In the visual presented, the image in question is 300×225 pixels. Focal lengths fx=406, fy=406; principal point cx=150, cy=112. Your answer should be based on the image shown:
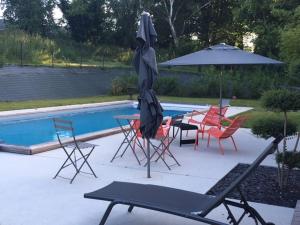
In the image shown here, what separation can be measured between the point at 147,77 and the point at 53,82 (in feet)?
46.7

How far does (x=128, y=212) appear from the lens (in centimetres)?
412

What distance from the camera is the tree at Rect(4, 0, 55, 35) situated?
108ft

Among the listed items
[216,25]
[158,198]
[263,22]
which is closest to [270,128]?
[158,198]

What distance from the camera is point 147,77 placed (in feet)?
17.5

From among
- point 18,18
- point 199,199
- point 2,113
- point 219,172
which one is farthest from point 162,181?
point 18,18

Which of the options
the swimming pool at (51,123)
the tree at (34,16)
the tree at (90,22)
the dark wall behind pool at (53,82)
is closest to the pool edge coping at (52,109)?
the swimming pool at (51,123)

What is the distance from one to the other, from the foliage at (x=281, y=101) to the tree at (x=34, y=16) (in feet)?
99.6

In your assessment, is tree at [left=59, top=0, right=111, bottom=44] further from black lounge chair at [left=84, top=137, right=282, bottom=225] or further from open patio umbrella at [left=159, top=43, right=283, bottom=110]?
black lounge chair at [left=84, top=137, right=282, bottom=225]

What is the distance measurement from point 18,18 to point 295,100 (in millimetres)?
33034

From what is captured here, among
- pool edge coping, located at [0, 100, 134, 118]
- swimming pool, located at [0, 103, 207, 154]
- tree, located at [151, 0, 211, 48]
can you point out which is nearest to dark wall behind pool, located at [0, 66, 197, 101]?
pool edge coping, located at [0, 100, 134, 118]

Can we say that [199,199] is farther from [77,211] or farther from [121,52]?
[121,52]

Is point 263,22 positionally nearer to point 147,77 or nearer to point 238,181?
point 147,77

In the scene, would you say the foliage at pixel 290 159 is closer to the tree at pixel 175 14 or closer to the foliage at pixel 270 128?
the foliage at pixel 270 128

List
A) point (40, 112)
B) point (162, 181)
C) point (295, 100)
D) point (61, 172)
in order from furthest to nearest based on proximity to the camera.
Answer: point (40, 112)
point (61, 172)
point (162, 181)
point (295, 100)
